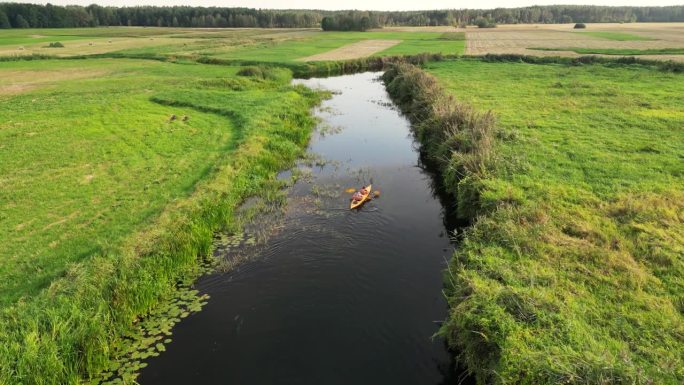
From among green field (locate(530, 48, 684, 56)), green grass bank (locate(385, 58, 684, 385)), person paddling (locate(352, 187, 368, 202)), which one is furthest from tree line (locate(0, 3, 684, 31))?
person paddling (locate(352, 187, 368, 202))

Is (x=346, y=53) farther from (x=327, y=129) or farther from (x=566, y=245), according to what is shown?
(x=566, y=245)

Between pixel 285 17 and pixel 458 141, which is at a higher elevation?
pixel 285 17

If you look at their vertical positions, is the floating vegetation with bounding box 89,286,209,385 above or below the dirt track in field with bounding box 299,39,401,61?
below

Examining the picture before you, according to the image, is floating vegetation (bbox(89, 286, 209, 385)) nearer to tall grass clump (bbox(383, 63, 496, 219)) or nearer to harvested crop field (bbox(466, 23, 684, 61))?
tall grass clump (bbox(383, 63, 496, 219))

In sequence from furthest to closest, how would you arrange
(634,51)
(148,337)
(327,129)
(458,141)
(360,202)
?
1. (634,51)
2. (327,129)
3. (458,141)
4. (360,202)
5. (148,337)

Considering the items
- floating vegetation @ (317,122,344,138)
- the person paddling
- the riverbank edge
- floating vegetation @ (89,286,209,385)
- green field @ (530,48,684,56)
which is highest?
green field @ (530,48,684,56)

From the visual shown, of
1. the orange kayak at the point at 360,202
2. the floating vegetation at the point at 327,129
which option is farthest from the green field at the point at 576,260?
the floating vegetation at the point at 327,129

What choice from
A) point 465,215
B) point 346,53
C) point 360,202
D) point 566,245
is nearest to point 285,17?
point 346,53

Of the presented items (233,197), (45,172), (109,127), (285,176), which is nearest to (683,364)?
(233,197)

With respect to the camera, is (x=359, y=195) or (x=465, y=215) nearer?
(x=465, y=215)
